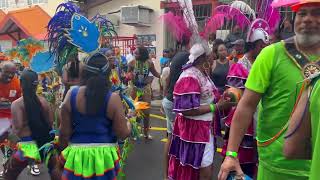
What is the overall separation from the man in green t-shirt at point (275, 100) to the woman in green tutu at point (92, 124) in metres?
1.09

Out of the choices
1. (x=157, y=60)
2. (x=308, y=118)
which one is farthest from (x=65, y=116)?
(x=157, y=60)

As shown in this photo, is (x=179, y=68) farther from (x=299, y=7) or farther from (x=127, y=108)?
(x=299, y=7)

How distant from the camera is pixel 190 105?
3662 millimetres

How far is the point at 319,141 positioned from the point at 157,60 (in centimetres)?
1278

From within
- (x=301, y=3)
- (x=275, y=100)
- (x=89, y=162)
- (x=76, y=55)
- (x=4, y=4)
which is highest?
(x=4, y=4)

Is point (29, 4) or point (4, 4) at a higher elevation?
point (4, 4)

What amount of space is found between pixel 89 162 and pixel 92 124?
303 millimetres

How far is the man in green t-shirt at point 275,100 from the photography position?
2230 millimetres

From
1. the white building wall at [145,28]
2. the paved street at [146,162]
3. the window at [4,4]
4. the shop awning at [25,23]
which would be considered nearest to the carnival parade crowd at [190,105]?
the paved street at [146,162]

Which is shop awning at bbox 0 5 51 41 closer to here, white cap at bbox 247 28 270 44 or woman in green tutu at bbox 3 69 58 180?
woman in green tutu at bbox 3 69 58 180

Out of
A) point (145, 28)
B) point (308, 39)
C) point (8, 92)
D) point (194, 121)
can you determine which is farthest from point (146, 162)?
point (145, 28)

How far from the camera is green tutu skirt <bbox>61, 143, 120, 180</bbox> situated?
3078 millimetres

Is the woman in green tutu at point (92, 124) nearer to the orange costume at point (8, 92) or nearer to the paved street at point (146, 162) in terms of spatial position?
the paved street at point (146, 162)

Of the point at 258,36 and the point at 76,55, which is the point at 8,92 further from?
the point at 258,36
